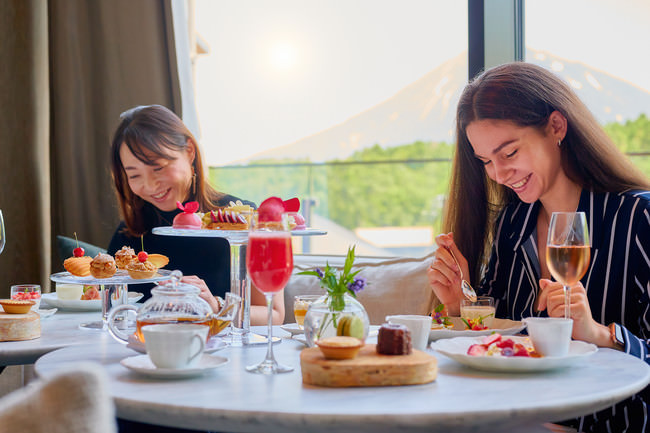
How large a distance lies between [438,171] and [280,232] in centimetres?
1558

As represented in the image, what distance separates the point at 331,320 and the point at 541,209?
97cm

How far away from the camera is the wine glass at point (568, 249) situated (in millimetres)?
1295

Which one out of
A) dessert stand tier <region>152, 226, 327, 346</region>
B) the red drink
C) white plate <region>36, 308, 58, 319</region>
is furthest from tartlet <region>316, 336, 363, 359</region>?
white plate <region>36, 308, 58, 319</region>

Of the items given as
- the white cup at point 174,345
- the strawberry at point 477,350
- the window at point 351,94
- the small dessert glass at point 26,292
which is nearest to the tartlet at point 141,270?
the small dessert glass at point 26,292

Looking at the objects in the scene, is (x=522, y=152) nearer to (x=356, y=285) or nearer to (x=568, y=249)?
(x=568, y=249)

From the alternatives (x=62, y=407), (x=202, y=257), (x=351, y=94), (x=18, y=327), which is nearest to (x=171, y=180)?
(x=202, y=257)

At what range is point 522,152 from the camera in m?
1.76

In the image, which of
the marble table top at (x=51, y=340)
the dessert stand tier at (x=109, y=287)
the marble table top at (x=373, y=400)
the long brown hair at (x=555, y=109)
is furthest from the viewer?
the long brown hair at (x=555, y=109)

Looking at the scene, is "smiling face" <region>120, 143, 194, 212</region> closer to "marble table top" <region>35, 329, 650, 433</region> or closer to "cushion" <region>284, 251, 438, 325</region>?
"cushion" <region>284, 251, 438, 325</region>

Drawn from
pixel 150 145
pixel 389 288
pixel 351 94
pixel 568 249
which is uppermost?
pixel 351 94

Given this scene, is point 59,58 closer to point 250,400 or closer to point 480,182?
point 480,182

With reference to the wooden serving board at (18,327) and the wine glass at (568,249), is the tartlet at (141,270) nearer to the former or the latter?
the wooden serving board at (18,327)

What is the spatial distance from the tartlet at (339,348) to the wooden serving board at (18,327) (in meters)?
0.78

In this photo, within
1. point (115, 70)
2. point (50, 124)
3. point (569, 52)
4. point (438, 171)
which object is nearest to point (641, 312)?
point (115, 70)
